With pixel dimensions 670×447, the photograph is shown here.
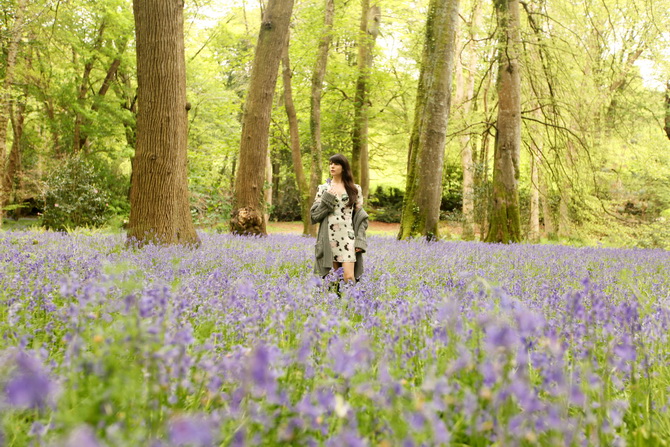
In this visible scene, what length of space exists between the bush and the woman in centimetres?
1355

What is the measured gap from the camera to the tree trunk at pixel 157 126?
22.2 feet

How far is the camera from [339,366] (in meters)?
1.21

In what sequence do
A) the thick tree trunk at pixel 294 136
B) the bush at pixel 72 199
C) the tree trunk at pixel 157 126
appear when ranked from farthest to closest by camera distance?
the thick tree trunk at pixel 294 136, the bush at pixel 72 199, the tree trunk at pixel 157 126

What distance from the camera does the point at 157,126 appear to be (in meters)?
6.85

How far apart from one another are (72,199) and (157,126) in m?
11.7

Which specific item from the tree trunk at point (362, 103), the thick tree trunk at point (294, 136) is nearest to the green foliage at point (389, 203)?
the tree trunk at point (362, 103)

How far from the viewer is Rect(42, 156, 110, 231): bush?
51.6 ft

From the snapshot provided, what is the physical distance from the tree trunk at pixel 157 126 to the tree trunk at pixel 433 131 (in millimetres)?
5661

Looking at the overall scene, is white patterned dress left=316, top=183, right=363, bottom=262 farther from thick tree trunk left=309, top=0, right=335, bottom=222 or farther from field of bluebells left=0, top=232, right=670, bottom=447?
thick tree trunk left=309, top=0, right=335, bottom=222

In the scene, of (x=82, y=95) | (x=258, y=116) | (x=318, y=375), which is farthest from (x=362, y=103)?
(x=318, y=375)

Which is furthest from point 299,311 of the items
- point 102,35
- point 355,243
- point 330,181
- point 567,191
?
point 102,35

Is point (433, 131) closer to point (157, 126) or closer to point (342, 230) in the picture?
point (342, 230)

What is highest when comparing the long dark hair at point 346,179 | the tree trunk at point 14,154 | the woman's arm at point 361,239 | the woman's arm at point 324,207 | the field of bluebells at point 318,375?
the tree trunk at point 14,154

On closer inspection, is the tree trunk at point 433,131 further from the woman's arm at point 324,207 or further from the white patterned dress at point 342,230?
the woman's arm at point 324,207
